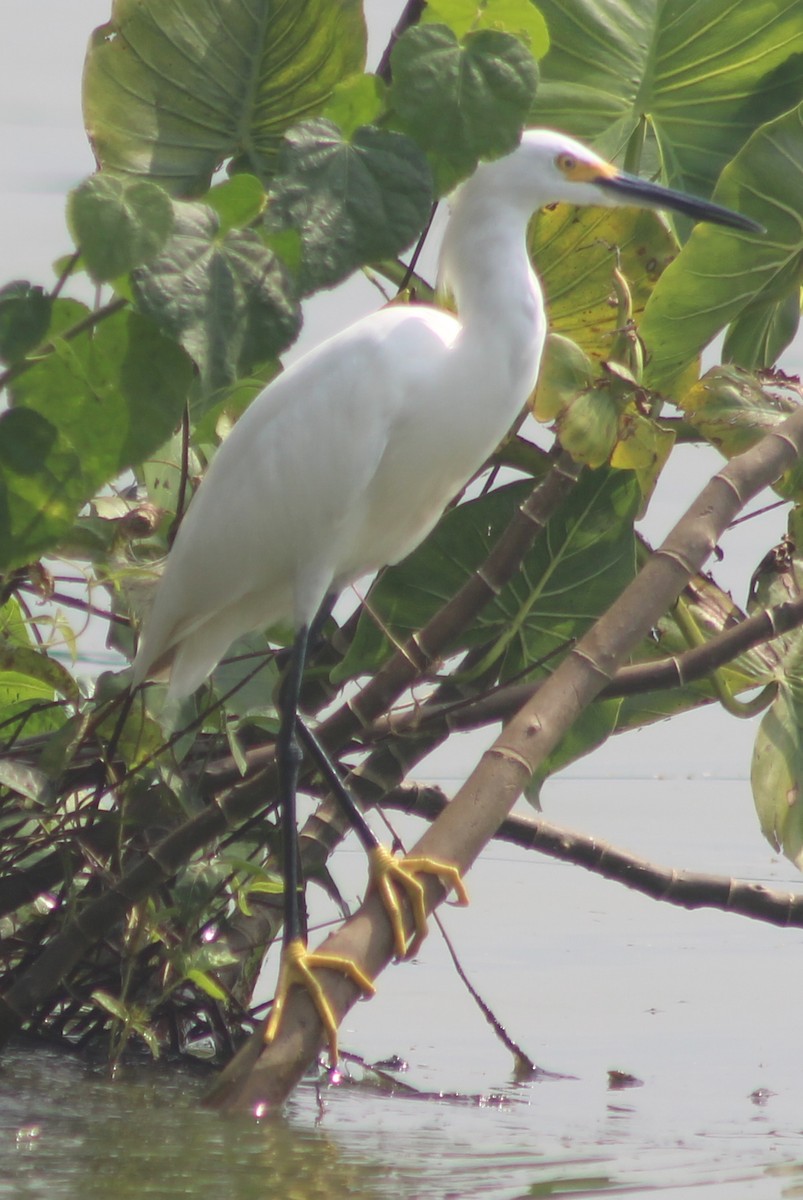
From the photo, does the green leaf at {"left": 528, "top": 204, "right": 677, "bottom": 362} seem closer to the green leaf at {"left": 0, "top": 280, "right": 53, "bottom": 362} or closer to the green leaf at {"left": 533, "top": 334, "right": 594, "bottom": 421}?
the green leaf at {"left": 533, "top": 334, "right": 594, "bottom": 421}

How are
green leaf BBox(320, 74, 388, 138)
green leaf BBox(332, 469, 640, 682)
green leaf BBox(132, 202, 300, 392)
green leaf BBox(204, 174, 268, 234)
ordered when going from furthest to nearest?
green leaf BBox(332, 469, 640, 682) → green leaf BBox(320, 74, 388, 138) → green leaf BBox(204, 174, 268, 234) → green leaf BBox(132, 202, 300, 392)

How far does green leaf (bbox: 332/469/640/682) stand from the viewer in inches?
83.9

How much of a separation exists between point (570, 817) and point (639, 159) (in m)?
1.58

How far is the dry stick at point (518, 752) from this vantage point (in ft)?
5.13

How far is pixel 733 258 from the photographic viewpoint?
2.06 meters

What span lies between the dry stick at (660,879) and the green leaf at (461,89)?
3.02 ft

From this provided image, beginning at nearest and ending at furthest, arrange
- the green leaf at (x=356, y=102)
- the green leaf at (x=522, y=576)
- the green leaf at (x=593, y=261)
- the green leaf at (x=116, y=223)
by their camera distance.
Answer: the green leaf at (x=116, y=223) → the green leaf at (x=356, y=102) → the green leaf at (x=522, y=576) → the green leaf at (x=593, y=261)

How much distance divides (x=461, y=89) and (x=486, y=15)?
0.54 feet

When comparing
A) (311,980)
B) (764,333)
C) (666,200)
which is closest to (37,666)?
(311,980)

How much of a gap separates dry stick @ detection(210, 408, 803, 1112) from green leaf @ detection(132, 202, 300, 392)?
45 cm

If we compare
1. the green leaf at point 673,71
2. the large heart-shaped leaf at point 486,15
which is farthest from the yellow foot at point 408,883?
the green leaf at point 673,71

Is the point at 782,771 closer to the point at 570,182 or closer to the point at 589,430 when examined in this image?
the point at 589,430

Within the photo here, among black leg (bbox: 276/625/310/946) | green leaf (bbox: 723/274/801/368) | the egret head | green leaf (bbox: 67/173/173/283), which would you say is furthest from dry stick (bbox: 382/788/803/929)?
green leaf (bbox: 67/173/173/283)

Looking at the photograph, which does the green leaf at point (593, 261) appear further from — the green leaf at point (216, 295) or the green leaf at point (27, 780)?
the green leaf at point (27, 780)
